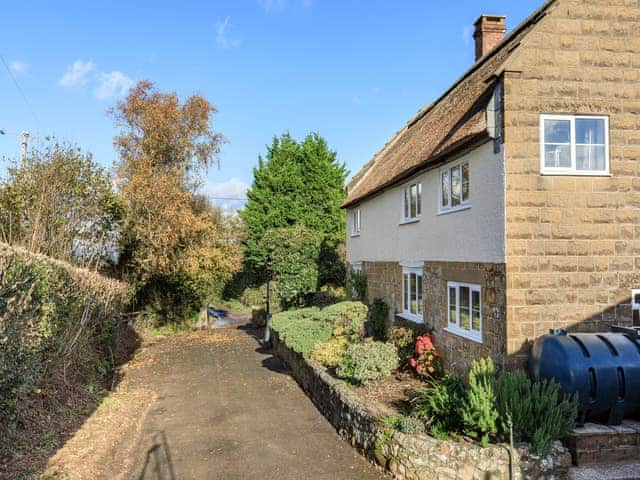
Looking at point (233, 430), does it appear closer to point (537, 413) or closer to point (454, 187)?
point (537, 413)

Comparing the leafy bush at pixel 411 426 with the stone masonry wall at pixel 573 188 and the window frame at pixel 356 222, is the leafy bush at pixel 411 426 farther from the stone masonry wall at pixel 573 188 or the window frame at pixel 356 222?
the window frame at pixel 356 222

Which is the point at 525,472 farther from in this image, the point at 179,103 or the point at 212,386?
the point at 179,103

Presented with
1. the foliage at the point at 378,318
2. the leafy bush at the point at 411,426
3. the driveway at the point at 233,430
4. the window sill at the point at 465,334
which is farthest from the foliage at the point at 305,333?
the leafy bush at the point at 411,426

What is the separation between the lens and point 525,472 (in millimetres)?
6688

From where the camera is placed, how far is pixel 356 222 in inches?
820

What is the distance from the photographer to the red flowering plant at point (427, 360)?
36.7ft

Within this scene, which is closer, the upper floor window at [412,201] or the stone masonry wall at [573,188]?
the stone masonry wall at [573,188]

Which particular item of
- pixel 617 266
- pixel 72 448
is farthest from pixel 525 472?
pixel 72 448

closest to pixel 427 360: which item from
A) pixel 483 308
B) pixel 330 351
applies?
pixel 483 308

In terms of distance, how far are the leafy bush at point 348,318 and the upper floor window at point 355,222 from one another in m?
5.11

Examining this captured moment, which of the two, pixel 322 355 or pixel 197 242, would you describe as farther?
pixel 197 242

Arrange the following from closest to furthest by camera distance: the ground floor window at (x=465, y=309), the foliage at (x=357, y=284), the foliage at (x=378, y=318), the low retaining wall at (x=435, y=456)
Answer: the low retaining wall at (x=435, y=456), the ground floor window at (x=465, y=309), the foliage at (x=378, y=318), the foliage at (x=357, y=284)

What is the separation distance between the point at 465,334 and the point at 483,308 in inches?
40.8

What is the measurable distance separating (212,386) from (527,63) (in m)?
12.6
